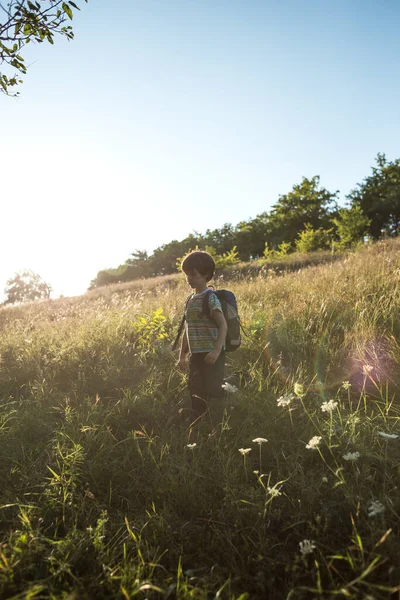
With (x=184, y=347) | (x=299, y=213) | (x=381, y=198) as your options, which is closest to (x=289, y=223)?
(x=299, y=213)

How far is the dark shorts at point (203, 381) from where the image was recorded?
3.40 meters

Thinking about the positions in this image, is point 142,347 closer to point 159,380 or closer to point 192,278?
point 159,380

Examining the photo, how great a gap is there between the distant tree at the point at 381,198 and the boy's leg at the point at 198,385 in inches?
1256

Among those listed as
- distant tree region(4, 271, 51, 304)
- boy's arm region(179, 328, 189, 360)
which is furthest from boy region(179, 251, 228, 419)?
distant tree region(4, 271, 51, 304)

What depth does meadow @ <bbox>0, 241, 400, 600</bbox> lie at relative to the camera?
73.3 inches

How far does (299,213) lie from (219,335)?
32.8 metres

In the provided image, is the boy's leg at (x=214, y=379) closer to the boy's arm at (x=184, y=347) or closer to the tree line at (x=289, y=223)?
the boy's arm at (x=184, y=347)

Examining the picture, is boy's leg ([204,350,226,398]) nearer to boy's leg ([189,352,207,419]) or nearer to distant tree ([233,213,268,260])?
boy's leg ([189,352,207,419])

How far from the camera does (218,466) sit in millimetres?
2684

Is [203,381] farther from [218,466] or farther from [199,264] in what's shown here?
[199,264]

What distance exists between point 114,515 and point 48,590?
0.67 m

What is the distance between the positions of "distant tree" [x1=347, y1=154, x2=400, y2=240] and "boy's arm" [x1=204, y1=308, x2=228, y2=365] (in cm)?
3183

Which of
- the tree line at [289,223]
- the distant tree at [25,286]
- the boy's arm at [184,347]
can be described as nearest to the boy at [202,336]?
the boy's arm at [184,347]

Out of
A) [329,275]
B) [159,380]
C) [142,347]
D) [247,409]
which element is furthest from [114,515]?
[329,275]
